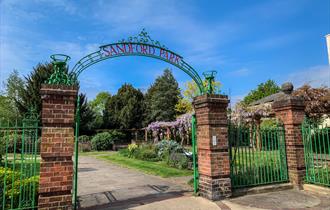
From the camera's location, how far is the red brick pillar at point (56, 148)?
4.65 m

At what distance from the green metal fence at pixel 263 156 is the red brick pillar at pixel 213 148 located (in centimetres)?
47

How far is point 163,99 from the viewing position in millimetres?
Answer: 38969

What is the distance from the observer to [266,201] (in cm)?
587

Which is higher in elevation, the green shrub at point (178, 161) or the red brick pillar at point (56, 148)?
the red brick pillar at point (56, 148)

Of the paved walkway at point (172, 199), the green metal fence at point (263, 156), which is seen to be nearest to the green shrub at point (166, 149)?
the paved walkway at point (172, 199)

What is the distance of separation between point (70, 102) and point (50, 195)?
1760 millimetres

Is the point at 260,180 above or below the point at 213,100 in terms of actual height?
below

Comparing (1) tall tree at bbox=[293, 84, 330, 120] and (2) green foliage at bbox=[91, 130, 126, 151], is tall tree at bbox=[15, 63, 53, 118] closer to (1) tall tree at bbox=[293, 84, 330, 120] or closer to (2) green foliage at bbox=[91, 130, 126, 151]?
(2) green foliage at bbox=[91, 130, 126, 151]

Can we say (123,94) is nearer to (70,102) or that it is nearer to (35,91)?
(35,91)

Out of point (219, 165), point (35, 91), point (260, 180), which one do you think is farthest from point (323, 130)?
point (35, 91)

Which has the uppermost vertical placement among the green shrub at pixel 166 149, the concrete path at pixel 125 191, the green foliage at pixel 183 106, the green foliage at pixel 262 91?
the green foliage at pixel 262 91

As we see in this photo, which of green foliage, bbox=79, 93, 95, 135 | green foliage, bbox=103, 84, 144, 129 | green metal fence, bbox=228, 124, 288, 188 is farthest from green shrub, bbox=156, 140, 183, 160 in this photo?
green foliage, bbox=103, 84, 144, 129

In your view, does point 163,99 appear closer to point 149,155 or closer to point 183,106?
point 183,106

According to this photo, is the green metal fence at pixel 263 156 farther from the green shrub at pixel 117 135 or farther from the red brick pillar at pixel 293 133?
the green shrub at pixel 117 135
